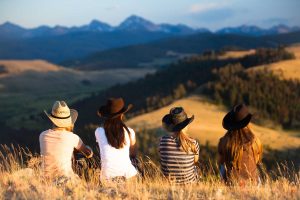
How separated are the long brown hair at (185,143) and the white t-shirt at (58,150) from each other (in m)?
1.60

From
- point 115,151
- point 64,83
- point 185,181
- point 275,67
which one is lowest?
point 64,83

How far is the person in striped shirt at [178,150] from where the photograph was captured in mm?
7895

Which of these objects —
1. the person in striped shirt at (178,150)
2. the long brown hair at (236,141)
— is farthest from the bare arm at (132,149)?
the long brown hair at (236,141)

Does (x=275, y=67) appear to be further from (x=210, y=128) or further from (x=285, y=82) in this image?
(x=210, y=128)

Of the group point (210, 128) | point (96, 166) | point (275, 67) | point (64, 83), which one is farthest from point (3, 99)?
point (96, 166)

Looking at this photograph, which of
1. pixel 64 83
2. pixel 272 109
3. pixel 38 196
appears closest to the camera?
pixel 38 196

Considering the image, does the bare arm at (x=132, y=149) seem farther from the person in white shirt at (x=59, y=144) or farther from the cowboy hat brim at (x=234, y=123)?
the cowboy hat brim at (x=234, y=123)

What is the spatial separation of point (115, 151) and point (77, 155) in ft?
3.26

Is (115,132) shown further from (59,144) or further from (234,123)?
(234,123)

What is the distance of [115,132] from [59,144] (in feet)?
2.93

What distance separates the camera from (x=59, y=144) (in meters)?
7.90

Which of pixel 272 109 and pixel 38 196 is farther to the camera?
pixel 272 109

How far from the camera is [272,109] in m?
63.5

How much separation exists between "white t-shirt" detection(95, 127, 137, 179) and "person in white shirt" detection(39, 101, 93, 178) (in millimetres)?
401
